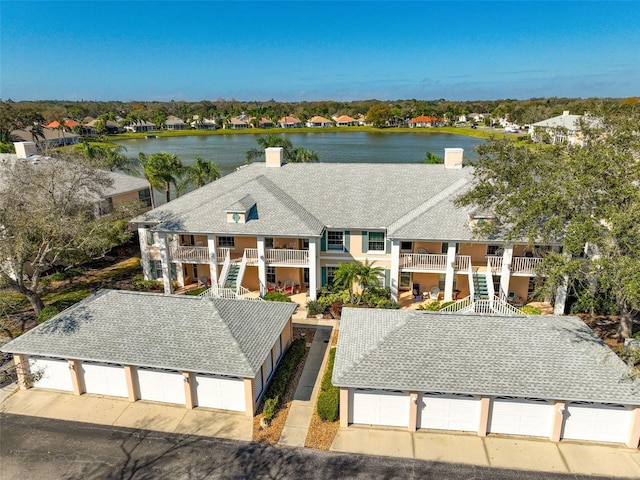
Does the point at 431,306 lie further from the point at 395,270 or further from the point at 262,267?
the point at 262,267

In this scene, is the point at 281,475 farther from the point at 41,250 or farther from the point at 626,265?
the point at 41,250

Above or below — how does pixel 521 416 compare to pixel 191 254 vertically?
below


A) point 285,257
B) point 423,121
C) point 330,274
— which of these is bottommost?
point 330,274

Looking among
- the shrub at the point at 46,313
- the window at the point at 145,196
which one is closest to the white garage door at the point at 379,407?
the shrub at the point at 46,313

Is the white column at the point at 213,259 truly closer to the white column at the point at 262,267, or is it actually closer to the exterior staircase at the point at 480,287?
the white column at the point at 262,267

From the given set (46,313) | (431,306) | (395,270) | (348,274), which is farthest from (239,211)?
(431,306)

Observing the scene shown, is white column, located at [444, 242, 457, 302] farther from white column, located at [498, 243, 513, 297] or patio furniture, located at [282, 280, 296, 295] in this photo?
patio furniture, located at [282, 280, 296, 295]
